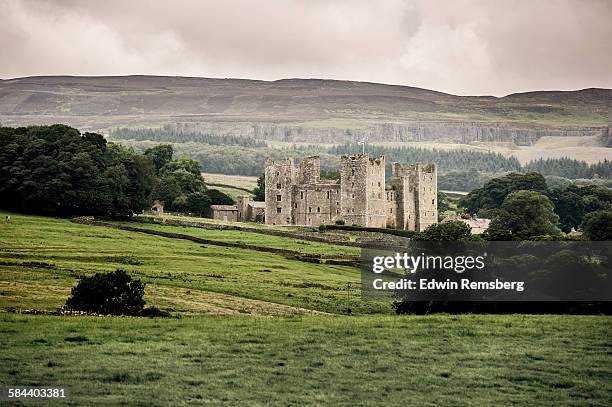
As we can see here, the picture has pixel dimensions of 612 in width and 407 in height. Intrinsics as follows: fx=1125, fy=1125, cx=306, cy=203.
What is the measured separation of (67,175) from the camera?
92938 mm

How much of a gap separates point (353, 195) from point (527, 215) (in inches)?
723

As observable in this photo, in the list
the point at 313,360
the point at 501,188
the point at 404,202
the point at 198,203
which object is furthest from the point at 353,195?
the point at 313,360

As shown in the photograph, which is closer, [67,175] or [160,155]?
[67,175]

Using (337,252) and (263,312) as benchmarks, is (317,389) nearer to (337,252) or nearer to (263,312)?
(263,312)

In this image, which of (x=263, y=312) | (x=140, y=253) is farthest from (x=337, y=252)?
(x=263, y=312)

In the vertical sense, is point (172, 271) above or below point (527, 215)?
below

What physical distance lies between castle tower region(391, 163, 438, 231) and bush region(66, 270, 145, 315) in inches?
2714

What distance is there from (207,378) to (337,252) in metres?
50.2

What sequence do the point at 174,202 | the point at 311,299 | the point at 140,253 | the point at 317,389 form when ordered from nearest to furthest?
the point at 317,389
the point at 311,299
the point at 140,253
the point at 174,202

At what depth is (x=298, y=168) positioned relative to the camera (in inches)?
4592

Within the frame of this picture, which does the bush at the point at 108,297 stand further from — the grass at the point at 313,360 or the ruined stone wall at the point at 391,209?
the ruined stone wall at the point at 391,209

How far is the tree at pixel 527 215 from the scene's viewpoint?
10875cm

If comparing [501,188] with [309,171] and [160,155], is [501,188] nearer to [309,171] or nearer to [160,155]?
[309,171]

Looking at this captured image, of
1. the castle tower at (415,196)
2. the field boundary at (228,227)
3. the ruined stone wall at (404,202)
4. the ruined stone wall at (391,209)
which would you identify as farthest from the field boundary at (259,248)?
the castle tower at (415,196)
